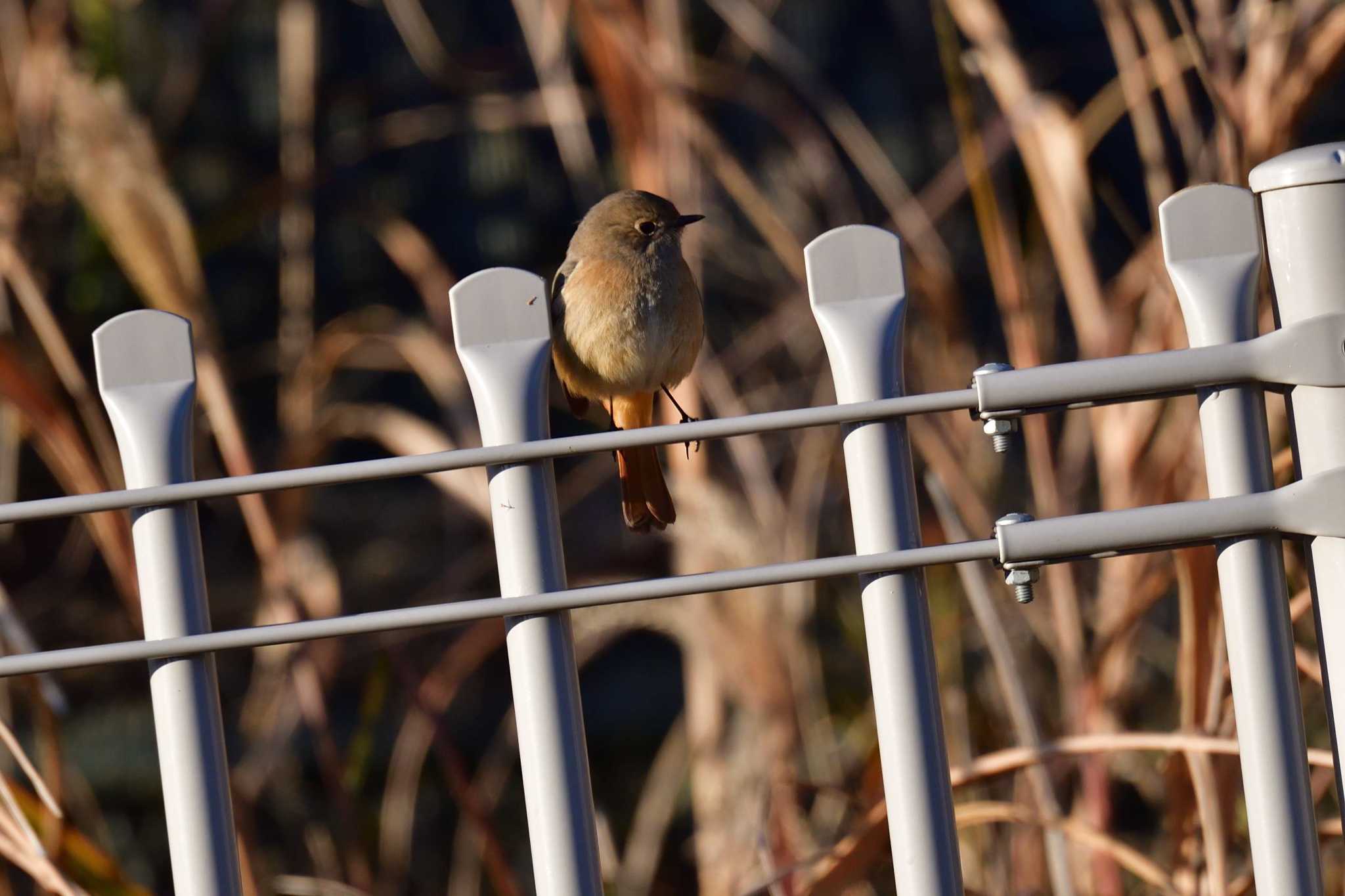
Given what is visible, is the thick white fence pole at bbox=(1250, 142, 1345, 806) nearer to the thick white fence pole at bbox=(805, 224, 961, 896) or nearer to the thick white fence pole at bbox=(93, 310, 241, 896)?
the thick white fence pole at bbox=(805, 224, 961, 896)

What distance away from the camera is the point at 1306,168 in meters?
0.93

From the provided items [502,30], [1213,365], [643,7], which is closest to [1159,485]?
[1213,365]

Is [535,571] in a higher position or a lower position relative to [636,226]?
lower

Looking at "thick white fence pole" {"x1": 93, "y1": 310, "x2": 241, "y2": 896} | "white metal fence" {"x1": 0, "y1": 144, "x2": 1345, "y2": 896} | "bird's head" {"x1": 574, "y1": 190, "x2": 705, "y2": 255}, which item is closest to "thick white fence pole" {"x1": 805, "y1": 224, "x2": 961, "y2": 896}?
"white metal fence" {"x1": 0, "y1": 144, "x2": 1345, "y2": 896}

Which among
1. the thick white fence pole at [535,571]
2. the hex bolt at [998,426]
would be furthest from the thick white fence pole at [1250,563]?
the thick white fence pole at [535,571]

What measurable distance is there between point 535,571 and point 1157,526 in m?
0.42

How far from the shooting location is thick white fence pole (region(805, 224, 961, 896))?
96 cm

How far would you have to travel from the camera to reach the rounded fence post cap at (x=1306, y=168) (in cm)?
92

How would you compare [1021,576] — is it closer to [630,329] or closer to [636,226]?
[630,329]

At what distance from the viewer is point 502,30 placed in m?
3.04

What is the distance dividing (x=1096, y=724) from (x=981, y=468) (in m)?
0.65

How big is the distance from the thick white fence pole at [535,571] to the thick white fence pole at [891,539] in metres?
0.21

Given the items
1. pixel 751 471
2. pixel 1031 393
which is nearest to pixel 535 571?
pixel 1031 393

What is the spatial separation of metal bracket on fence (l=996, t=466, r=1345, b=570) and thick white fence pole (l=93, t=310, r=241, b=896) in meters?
0.57
